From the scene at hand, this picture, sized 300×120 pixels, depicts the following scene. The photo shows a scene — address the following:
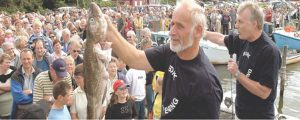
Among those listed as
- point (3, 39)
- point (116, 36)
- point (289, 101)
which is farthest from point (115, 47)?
point (289, 101)

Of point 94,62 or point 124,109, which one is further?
point 124,109

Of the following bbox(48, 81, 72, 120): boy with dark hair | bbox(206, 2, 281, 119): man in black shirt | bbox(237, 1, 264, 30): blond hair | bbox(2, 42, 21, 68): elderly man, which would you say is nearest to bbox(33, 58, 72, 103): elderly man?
bbox(48, 81, 72, 120): boy with dark hair

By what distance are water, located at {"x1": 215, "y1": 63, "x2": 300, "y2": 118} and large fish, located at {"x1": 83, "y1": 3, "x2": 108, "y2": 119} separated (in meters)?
11.0

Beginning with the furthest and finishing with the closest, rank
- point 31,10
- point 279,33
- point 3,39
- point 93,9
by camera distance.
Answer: point 31,10 → point 279,33 → point 3,39 → point 93,9

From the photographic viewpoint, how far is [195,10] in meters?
2.60

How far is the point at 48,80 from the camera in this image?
18.3 feet

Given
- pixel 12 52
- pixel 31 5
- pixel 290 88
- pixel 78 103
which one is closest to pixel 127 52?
pixel 78 103

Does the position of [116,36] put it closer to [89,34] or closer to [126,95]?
[89,34]

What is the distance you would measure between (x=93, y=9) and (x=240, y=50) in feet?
7.47

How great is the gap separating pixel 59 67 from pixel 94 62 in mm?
3334

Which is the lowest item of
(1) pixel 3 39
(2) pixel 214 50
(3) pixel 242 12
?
(2) pixel 214 50

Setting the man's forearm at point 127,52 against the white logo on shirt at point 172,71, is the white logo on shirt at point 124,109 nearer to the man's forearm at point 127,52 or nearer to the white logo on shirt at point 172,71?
the man's forearm at point 127,52

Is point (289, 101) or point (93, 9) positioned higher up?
point (93, 9)

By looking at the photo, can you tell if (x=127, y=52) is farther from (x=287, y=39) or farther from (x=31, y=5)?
(x=31, y=5)
